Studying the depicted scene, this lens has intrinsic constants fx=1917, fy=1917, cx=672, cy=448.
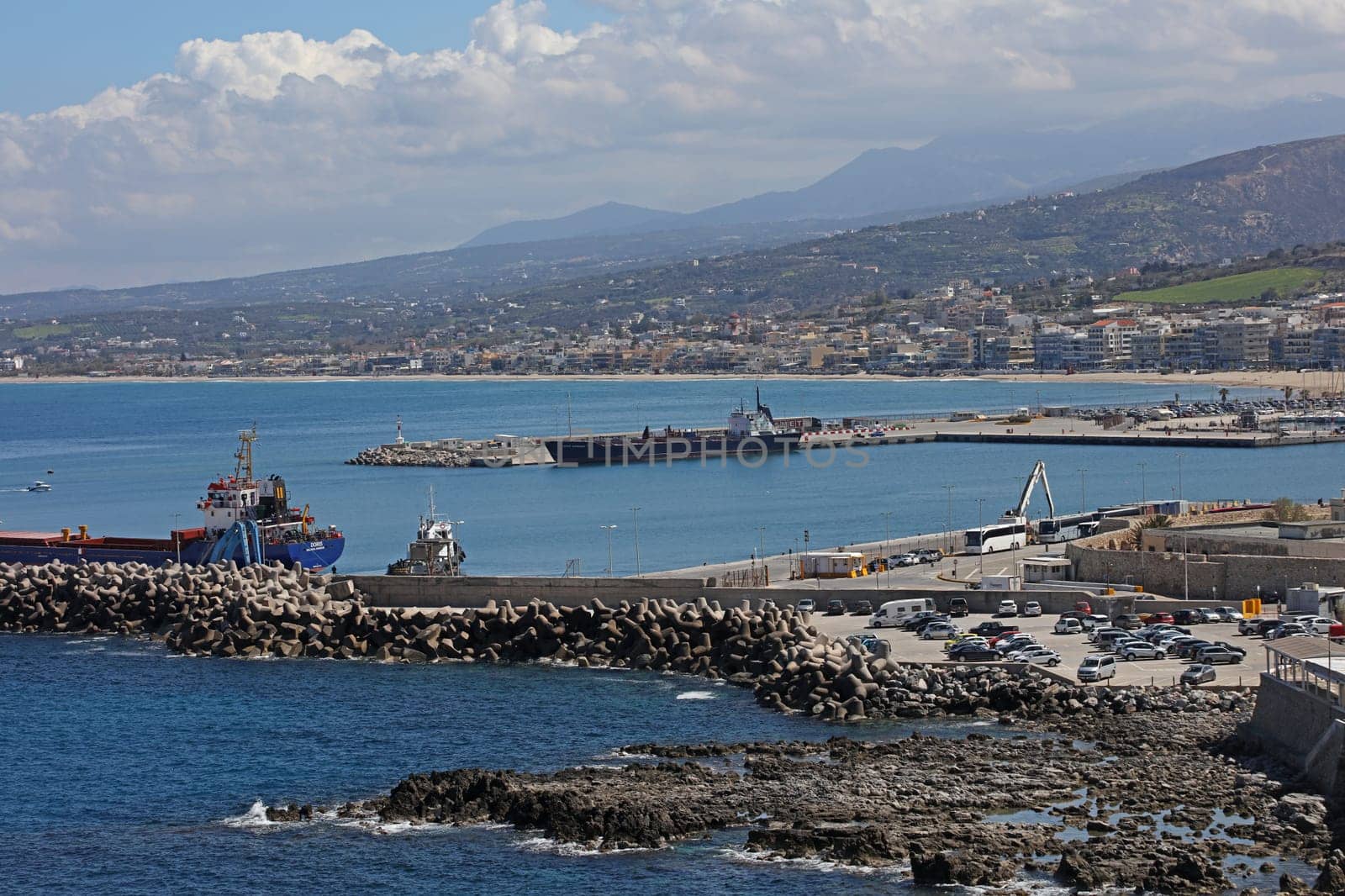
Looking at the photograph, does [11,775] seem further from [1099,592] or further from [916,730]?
[1099,592]

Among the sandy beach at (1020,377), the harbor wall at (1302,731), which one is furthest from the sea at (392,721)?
the sandy beach at (1020,377)

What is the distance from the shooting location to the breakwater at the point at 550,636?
907 inches

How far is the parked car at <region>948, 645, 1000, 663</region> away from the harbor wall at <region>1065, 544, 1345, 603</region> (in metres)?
5.01

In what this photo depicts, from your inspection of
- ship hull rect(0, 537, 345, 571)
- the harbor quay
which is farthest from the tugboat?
the harbor quay

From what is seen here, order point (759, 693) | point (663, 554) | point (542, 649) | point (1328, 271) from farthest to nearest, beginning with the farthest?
point (1328, 271) < point (663, 554) < point (542, 649) < point (759, 693)

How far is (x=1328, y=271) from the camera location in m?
172

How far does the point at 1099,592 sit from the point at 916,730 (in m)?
7.76

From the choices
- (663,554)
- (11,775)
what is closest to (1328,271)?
(663,554)

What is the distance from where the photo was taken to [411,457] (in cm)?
8069

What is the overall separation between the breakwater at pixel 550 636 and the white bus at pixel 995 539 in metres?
10.5

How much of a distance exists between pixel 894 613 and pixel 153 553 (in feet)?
52.8

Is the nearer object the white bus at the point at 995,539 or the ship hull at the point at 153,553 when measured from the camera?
the ship hull at the point at 153,553

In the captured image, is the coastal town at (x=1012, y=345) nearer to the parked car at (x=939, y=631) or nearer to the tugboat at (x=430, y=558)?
the tugboat at (x=430, y=558)

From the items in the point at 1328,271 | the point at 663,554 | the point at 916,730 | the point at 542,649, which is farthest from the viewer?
the point at 1328,271
